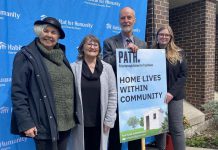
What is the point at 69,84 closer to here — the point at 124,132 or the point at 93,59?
the point at 93,59

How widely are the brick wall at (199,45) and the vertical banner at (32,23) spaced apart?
252 cm

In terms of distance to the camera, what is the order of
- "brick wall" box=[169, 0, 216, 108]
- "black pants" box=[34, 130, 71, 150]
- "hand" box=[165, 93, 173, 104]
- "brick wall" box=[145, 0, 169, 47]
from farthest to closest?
"brick wall" box=[169, 0, 216, 108] < "brick wall" box=[145, 0, 169, 47] < "hand" box=[165, 93, 173, 104] < "black pants" box=[34, 130, 71, 150]

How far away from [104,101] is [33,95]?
0.79 meters

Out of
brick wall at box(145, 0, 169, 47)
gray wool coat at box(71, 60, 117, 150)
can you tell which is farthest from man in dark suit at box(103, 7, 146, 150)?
brick wall at box(145, 0, 169, 47)

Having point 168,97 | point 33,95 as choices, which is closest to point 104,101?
point 33,95

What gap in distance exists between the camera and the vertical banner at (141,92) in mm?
3309

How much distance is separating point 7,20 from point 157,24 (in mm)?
2800

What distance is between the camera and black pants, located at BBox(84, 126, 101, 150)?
3016 mm

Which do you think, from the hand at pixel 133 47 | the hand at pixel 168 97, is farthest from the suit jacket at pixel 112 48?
the hand at pixel 168 97

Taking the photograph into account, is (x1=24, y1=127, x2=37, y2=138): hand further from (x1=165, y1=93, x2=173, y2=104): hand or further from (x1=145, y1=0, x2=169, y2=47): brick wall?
(x1=145, y1=0, x2=169, y2=47): brick wall

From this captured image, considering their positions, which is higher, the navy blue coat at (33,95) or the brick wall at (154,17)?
the brick wall at (154,17)

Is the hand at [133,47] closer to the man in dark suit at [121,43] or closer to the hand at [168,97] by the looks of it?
the man in dark suit at [121,43]

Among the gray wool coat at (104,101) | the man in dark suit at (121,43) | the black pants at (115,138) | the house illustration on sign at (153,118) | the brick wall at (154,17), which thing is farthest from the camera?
the brick wall at (154,17)

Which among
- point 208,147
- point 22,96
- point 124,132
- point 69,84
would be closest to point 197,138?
point 208,147
